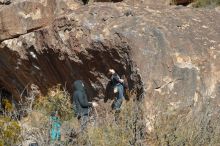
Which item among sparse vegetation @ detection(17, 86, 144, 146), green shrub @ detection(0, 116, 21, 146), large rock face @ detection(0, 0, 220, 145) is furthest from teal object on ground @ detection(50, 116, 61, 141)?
large rock face @ detection(0, 0, 220, 145)


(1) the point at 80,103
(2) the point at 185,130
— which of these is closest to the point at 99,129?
(2) the point at 185,130

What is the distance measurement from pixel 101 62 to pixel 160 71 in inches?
50.0

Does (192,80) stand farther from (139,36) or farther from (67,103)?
(67,103)

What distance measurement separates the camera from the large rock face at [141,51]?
8172 millimetres

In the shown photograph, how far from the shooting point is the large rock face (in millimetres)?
8172

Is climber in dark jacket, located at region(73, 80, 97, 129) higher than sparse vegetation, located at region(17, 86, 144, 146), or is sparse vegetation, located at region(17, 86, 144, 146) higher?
sparse vegetation, located at region(17, 86, 144, 146)

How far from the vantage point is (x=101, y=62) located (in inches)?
359

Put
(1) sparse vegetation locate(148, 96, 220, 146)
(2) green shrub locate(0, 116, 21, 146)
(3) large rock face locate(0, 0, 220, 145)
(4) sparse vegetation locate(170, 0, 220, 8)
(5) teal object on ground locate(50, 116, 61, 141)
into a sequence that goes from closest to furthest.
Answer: (1) sparse vegetation locate(148, 96, 220, 146), (2) green shrub locate(0, 116, 21, 146), (5) teal object on ground locate(50, 116, 61, 141), (3) large rock face locate(0, 0, 220, 145), (4) sparse vegetation locate(170, 0, 220, 8)

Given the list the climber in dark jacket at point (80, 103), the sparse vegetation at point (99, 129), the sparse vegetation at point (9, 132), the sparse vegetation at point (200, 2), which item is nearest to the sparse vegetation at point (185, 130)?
the sparse vegetation at point (99, 129)

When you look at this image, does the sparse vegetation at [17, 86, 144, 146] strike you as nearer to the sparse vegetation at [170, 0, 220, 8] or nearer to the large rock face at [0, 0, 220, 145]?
the large rock face at [0, 0, 220, 145]

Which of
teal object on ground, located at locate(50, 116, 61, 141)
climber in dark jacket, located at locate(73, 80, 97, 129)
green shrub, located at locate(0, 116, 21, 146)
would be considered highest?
green shrub, located at locate(0, 116, 21, 146)

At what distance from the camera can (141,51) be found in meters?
8.41

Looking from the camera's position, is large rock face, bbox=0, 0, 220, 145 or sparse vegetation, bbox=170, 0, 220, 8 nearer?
large rock face, bbox=0, 0, 220, 145

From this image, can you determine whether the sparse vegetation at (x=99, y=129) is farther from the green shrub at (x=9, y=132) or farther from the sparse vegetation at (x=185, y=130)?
the green shrub at (x=9, y=132)
